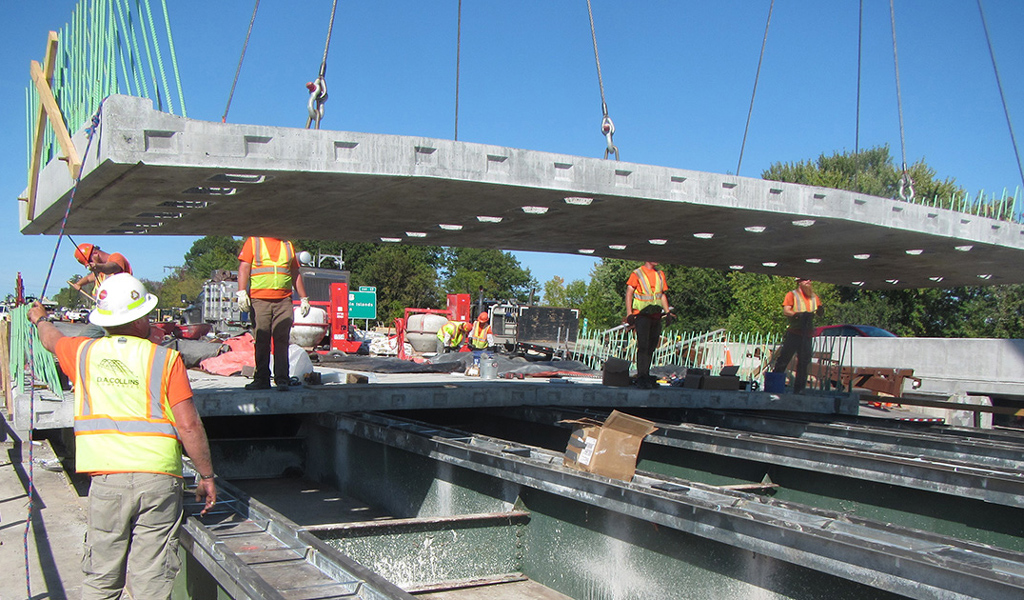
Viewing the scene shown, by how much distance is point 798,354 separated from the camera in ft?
35.2

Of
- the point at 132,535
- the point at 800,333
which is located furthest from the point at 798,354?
the point at 132,535

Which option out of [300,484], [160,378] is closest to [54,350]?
[160,378]

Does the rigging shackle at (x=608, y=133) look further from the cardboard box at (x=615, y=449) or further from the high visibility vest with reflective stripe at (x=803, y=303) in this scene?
the high visibility vest with reflective stripe at (x=803, y=303)

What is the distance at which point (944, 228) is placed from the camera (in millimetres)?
7500

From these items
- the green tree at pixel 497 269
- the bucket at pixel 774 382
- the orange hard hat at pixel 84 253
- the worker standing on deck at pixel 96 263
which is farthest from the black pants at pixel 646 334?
the green tree at pixel 497 269

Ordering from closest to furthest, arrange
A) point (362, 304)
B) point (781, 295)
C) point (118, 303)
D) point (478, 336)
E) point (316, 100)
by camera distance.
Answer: point (118, 303), point (316, 100), point (478, 336), point (781, 295), point (362, 304)

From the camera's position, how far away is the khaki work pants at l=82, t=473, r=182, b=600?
3707 millimetres

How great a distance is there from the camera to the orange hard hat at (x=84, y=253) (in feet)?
25.9

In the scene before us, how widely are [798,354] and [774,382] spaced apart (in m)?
0.54

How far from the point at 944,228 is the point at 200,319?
2610cm

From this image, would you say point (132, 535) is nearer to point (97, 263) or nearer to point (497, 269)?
point (97, 263)

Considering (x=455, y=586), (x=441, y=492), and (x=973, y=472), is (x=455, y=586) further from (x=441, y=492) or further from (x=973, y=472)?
(x=973, y=472)

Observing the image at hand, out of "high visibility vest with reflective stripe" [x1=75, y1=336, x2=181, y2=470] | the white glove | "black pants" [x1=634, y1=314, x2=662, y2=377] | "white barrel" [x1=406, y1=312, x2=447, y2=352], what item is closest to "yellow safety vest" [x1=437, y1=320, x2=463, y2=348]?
"white barrel" [x1=406, y1=312, x2=447, y2=352]

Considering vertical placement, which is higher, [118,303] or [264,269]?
[264,269]
